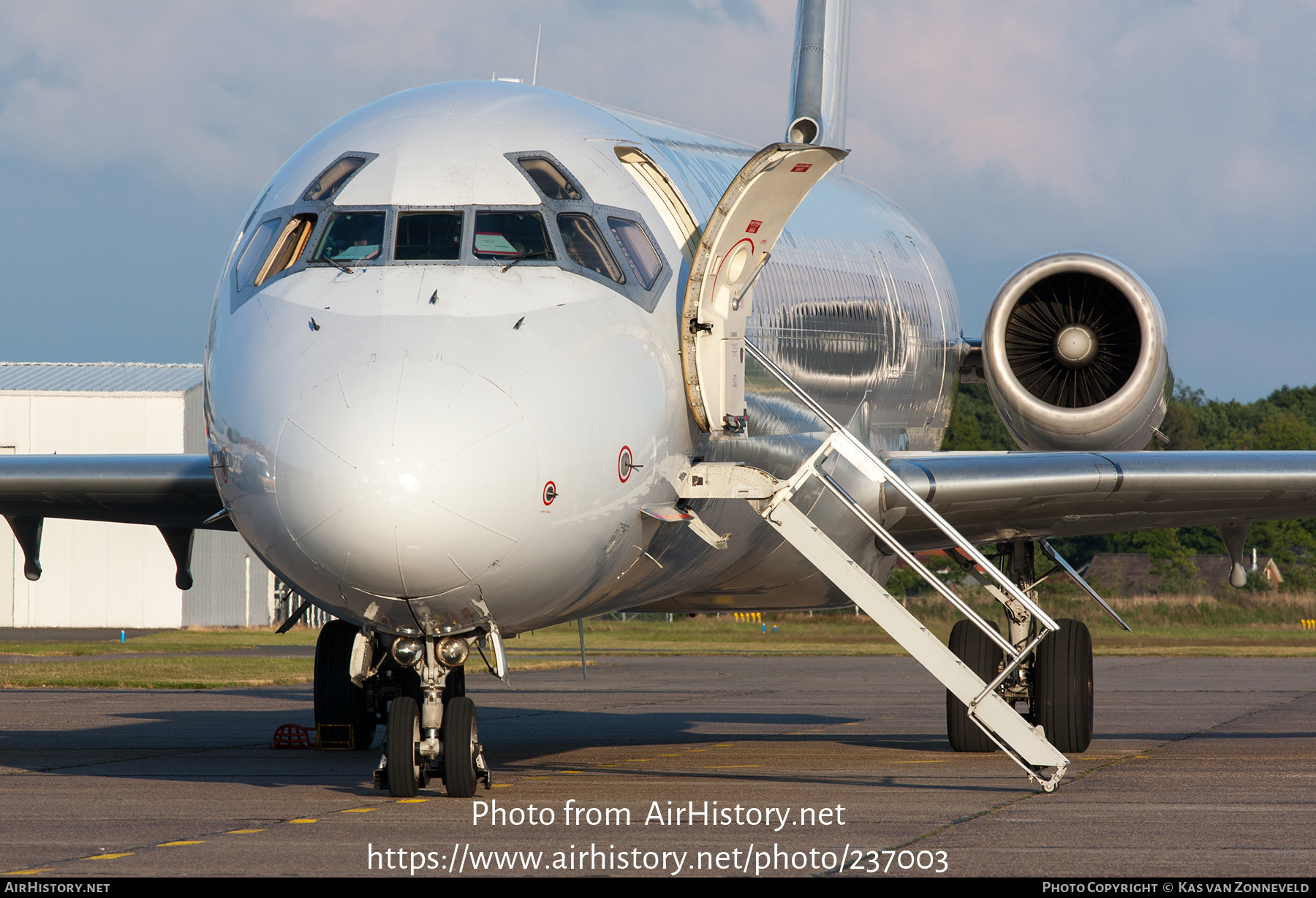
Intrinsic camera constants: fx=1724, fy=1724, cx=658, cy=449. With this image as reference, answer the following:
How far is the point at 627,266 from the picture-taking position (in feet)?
32.7

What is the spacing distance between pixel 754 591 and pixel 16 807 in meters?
5.76

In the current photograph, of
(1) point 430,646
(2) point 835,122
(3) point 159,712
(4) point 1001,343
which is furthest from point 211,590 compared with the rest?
(1) point 430,646

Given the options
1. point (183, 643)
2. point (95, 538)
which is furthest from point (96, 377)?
point (183, 643)

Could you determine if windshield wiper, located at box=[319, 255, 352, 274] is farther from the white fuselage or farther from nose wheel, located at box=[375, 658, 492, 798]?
nose wheel, located at box=[375, 658, 492, 798]

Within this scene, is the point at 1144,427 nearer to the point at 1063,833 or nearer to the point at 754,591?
the point at 754,591

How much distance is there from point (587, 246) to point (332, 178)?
1599 millimetres

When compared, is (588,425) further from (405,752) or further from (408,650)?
(405,752)

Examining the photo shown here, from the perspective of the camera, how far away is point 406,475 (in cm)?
818

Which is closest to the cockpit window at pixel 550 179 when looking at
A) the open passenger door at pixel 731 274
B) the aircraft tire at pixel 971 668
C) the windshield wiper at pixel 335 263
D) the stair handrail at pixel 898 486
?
the open passenger door at pixel 731 274

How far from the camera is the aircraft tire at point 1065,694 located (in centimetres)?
1419

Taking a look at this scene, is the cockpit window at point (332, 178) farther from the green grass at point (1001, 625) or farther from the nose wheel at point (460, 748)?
the green grass at point (1001, 625)

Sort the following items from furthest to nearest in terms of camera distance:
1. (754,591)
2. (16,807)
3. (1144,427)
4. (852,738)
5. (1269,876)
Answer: (852,738), (1144,427), (754,591), (16,807), (1269,876)

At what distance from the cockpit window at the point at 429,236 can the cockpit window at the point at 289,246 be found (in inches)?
23.5

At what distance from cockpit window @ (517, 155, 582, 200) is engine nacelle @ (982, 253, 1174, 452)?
630cm
